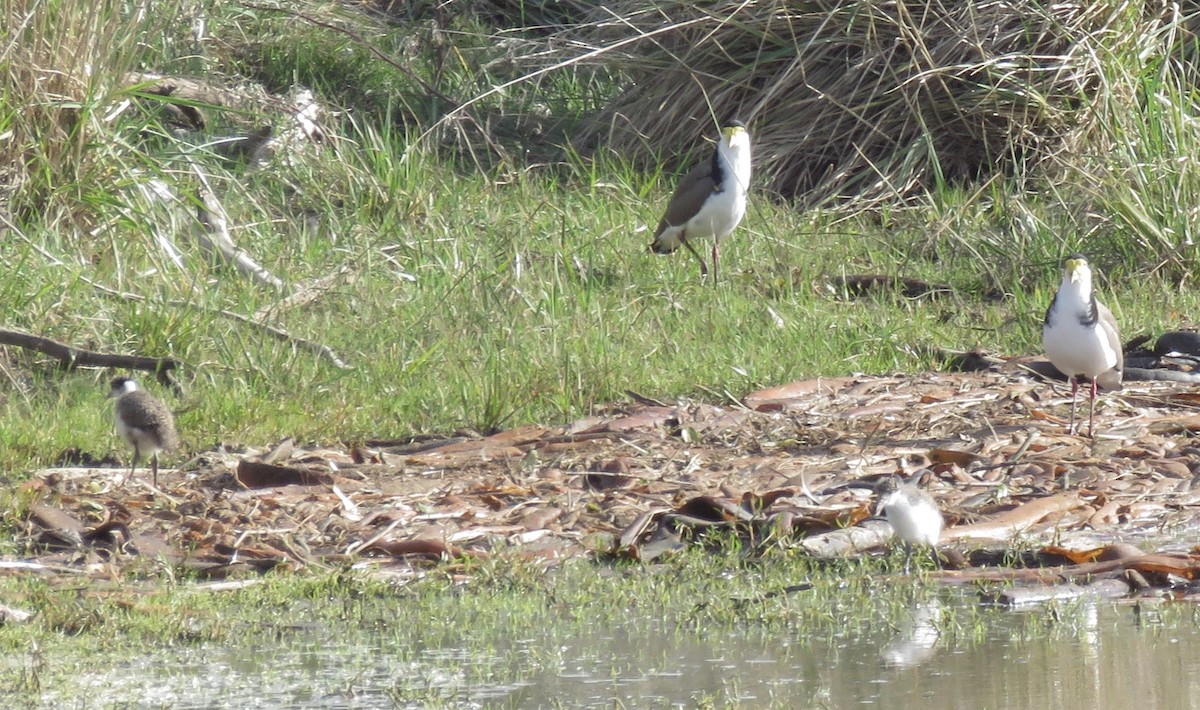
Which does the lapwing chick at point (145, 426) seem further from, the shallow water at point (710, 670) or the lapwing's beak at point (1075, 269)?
the lapwing's beak at point (1075, 269)

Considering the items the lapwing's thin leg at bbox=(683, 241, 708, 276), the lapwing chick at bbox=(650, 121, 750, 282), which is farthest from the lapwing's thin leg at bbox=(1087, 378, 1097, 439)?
the lapwing chick at bbox=(650, 121, 750, 282)

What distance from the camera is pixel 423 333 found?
345 inches

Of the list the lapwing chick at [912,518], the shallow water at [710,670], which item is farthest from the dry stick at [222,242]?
the shallow water at [710,670]

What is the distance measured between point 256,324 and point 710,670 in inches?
182

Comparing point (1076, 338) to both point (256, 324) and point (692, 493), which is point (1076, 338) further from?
point (256, 324)

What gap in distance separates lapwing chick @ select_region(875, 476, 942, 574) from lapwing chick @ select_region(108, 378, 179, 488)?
2782mm

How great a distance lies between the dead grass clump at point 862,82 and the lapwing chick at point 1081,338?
3.69m

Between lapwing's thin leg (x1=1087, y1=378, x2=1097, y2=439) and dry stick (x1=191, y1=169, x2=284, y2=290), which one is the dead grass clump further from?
lapwing's thin leg (x1=1087, y1=378, x2=1097, y2=439)

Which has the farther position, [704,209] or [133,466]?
[704,209]

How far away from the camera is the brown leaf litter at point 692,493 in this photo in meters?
5.56

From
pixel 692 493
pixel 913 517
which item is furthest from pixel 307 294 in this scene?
pixel 913 517

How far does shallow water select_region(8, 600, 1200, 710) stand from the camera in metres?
4.11

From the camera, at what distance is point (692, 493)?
632 cm

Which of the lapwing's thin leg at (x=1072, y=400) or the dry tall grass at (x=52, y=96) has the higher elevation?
the dry tall grass at (x=52, y=96)
